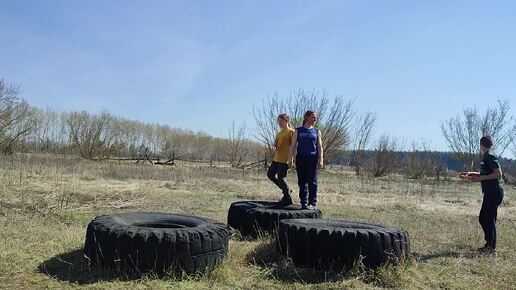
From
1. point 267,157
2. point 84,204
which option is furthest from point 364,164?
point 84,204

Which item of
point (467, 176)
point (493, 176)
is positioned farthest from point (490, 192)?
point (467, 176)

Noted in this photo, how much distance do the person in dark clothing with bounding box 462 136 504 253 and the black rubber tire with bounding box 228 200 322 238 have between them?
2.39m

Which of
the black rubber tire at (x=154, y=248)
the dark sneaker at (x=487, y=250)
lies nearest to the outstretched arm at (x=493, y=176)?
the dark sneaker at (x=487, y=250)

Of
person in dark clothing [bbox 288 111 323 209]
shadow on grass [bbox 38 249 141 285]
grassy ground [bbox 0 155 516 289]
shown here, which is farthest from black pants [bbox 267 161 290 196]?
shadow on grass [bbox 38 249 141 285]

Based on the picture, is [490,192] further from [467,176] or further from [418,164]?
[418,164]

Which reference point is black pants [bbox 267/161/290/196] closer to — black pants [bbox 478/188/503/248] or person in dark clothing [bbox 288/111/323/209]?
person in dark clothing [bbox 288/111/323/209]

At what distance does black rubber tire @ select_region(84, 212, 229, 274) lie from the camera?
14.4 feet

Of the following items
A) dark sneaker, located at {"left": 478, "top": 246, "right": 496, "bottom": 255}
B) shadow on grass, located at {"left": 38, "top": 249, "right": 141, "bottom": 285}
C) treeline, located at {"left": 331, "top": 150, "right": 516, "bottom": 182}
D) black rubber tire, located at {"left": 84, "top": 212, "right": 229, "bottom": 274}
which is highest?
treeline, located at {"left": 331, "top": 150, "right": 516, "bottom": 182}

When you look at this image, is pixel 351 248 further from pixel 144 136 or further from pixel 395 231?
pixel 144 136

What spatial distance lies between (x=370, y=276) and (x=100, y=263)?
2670 millimetres

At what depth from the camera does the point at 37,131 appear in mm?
43500

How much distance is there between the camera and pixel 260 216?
665cm

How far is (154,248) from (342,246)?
6.20ft

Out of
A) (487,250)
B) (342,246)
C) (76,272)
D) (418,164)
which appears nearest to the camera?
(76,272)
